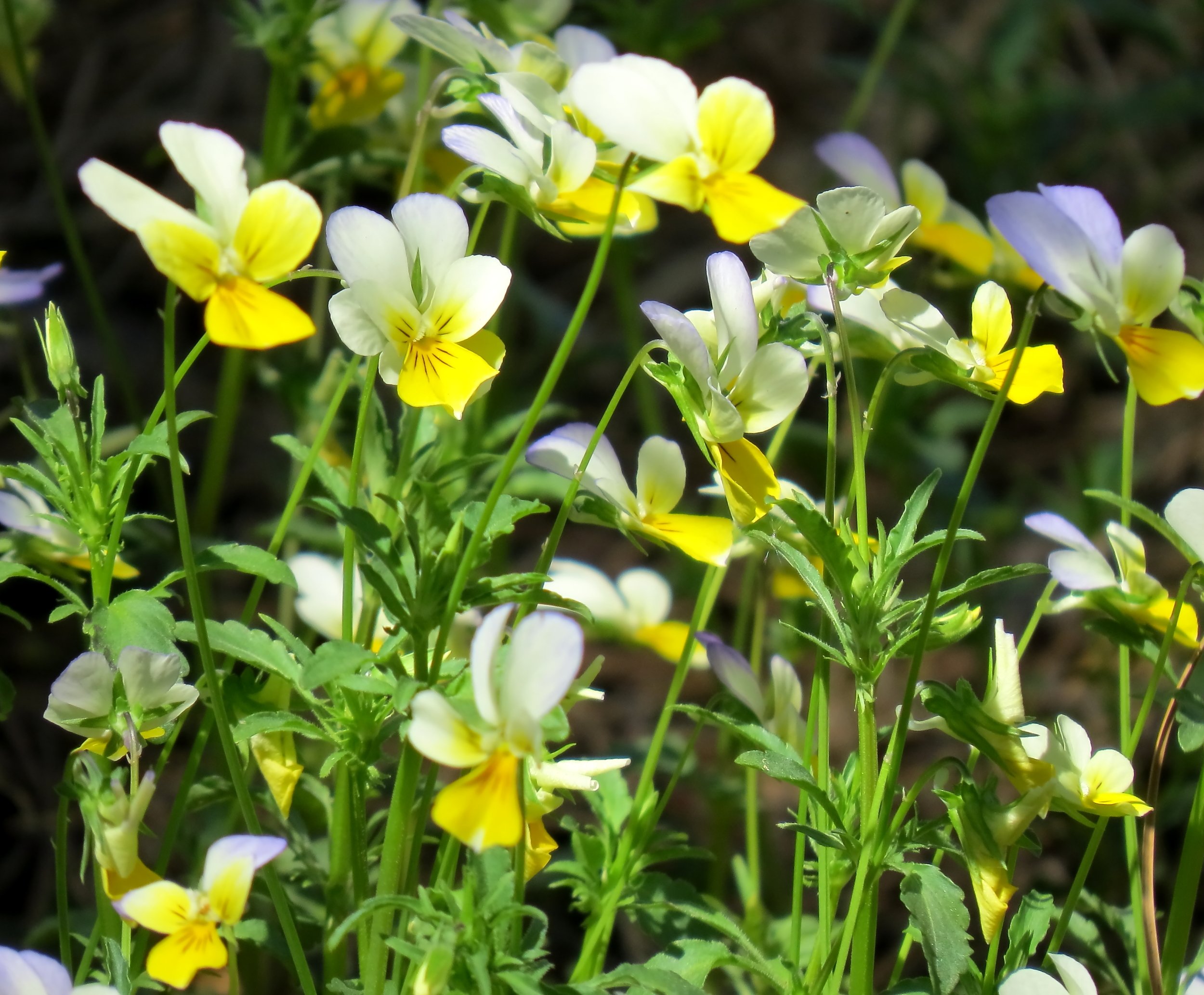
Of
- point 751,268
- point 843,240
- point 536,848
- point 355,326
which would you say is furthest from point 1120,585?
point 751,268

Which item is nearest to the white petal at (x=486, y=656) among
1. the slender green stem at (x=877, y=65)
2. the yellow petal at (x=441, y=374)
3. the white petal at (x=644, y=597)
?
the yellow petal at (x=441, y=374)

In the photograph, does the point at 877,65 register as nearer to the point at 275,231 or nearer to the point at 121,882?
the point at 275,231

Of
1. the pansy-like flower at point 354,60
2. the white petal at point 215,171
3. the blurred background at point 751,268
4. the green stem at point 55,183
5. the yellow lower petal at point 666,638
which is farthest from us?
the blurred background at point 751,268

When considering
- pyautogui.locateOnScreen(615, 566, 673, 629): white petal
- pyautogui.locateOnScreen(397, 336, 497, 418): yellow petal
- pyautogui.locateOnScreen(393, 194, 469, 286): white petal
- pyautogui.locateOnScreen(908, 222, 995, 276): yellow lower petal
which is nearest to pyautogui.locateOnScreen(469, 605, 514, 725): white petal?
pyautogui.locateOnScreen(397, 336, 497, 418): yellow petal

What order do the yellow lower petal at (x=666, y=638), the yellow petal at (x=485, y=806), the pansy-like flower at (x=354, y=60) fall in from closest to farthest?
1. the yellow petal at (x=485, y=806)
2. the yellow lower petal at (x=666, y=638)
3. the pansy-like flower at (x=354, y=60)

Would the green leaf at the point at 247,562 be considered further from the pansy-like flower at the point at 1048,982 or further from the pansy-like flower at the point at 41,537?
the pansy-like flower at the point at 1048,982
